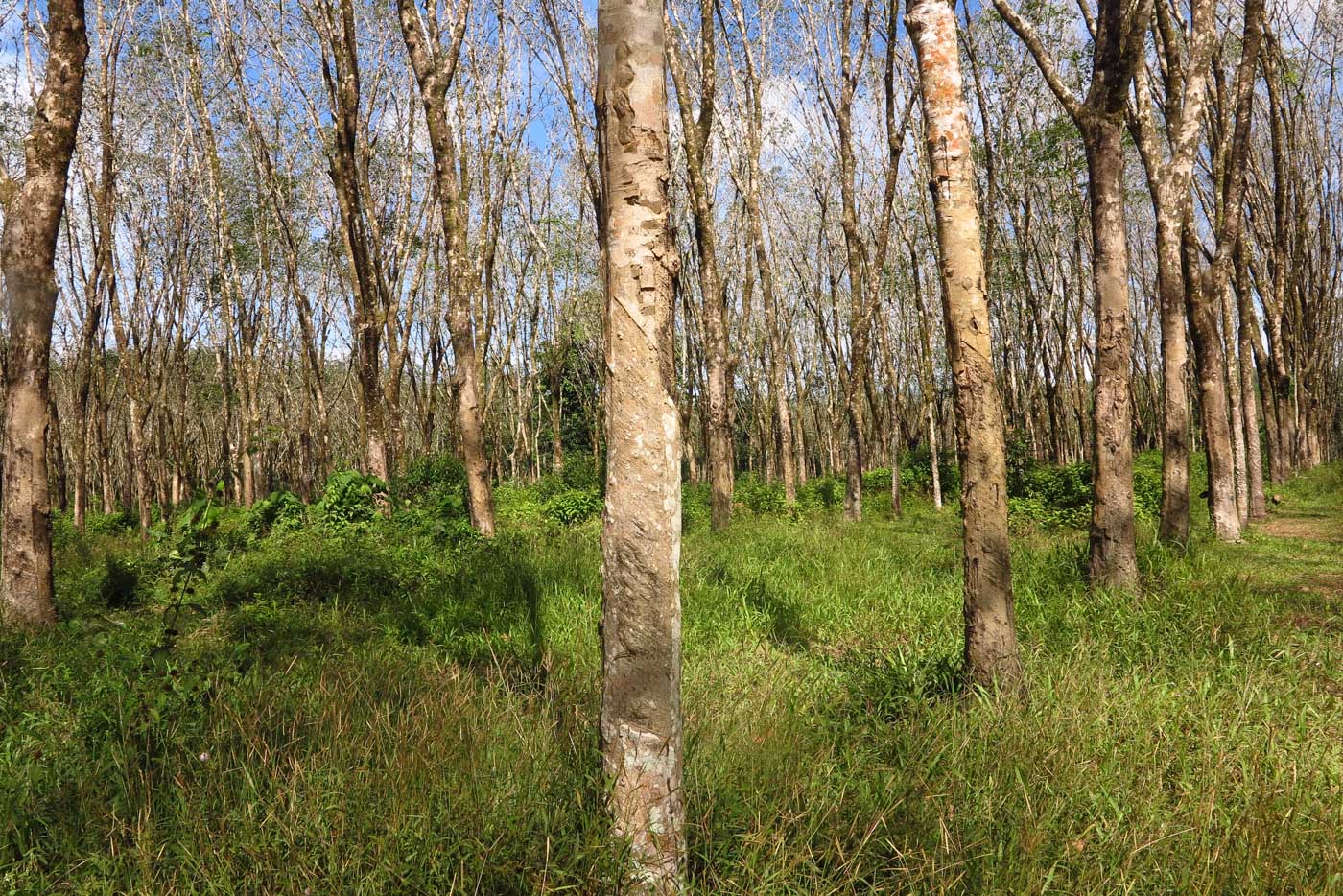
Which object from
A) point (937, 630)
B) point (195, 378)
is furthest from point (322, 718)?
→ point (195, 378)

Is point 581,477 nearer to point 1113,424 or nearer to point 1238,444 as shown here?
point 1238,444

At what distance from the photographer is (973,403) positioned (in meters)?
3.46

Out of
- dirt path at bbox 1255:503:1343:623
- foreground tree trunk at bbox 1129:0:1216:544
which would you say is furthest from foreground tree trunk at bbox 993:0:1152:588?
foreground tree trunk at bbox 1129:0:1216:544

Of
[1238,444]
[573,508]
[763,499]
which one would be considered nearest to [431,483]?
[573,508]

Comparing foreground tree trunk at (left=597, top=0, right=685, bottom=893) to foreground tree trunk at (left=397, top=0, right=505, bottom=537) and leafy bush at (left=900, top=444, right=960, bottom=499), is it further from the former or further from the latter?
leafy bush at (left=900, top=444, right=960, bottom=499)

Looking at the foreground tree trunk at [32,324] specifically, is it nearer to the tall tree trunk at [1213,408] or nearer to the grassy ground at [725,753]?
the grassy ground at [725,753]

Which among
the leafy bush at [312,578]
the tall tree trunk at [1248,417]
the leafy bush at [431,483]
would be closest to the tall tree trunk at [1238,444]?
the tall tree trunk at [1248,417]

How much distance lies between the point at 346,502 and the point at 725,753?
8353mm

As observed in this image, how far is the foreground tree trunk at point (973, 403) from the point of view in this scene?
345 centimetres

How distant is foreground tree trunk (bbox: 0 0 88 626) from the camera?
494 cm

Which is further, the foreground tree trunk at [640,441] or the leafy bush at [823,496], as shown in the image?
the leafy bush at [823,496]

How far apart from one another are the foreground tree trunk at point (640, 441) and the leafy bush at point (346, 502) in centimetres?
830

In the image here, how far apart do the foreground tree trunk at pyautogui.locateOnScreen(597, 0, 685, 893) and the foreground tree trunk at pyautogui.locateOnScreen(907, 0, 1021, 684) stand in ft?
6.48

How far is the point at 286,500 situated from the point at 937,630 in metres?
8.93
